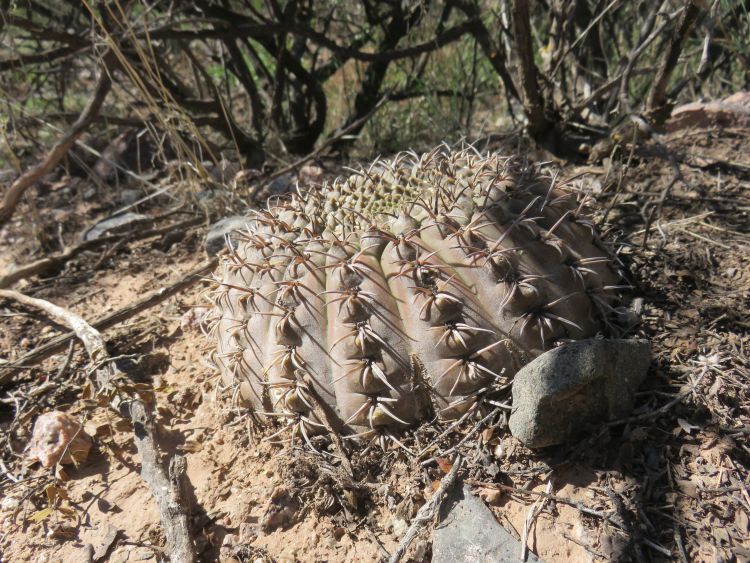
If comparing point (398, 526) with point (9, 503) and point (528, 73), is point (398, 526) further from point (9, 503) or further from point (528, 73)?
point (528, 73)

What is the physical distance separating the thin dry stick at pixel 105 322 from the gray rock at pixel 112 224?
3.96 ft

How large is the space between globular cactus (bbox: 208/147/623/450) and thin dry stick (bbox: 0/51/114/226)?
7.15ft

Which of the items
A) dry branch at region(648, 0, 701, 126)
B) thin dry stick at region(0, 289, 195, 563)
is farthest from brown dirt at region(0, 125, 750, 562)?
dry branch at region(648, 0, 701, 126)

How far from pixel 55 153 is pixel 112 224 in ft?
2.26

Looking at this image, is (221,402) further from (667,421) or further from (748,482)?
(748,482)

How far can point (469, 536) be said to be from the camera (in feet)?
5.62

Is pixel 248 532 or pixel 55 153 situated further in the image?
pixel 55 153

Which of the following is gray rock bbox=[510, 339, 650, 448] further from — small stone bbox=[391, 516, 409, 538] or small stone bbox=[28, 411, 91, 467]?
small stone bbox=[28, 411, 91, 467]

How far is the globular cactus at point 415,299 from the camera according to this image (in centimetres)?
187

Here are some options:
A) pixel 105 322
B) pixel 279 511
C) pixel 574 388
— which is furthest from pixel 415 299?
pixel 105 322

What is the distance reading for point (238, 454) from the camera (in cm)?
232

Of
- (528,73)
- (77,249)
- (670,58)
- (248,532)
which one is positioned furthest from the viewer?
(77,249)

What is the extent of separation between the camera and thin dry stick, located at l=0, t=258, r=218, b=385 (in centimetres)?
279

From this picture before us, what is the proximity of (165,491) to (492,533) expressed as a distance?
1.15 meters
